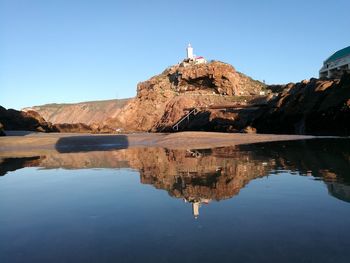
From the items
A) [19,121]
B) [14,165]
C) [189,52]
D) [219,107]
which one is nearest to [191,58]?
[189,52]

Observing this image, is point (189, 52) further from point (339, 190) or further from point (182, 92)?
point (339, 190)

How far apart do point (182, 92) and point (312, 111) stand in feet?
169

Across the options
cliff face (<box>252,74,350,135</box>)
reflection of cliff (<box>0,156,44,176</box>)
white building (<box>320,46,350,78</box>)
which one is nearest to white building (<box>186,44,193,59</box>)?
white building (<box>320,46,350,78</box>)

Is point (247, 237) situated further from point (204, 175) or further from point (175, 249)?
point (204, 175)

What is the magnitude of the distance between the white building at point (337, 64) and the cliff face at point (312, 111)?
2656 centimetres

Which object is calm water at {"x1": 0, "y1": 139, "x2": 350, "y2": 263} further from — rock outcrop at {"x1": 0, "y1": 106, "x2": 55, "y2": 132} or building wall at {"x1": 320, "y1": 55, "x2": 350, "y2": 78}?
building wall at {"x1": 320, "y1": 55, "x2": 350, "y2": 78}

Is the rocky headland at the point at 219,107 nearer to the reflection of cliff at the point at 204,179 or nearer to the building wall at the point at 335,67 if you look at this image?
the building wall at the point at 335,67

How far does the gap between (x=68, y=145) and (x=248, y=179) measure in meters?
25.2

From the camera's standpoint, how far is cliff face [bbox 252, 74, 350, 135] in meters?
31.5

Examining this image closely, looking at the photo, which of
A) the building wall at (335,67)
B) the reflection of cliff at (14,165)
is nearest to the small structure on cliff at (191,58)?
the building wall at (335,67)

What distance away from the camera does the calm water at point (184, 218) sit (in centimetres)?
428

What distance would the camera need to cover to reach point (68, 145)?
3188cm

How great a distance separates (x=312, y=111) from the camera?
35188 millimetres

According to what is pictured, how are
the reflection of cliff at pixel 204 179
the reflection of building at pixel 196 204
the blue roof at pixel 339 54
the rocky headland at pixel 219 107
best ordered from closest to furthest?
1. the reflection of building at pixel 196 204
2. the reflection of cliff at pixel 204 179
3. the rocky headland at pixel 219 107
4. the blue roof at pixel 339 54
